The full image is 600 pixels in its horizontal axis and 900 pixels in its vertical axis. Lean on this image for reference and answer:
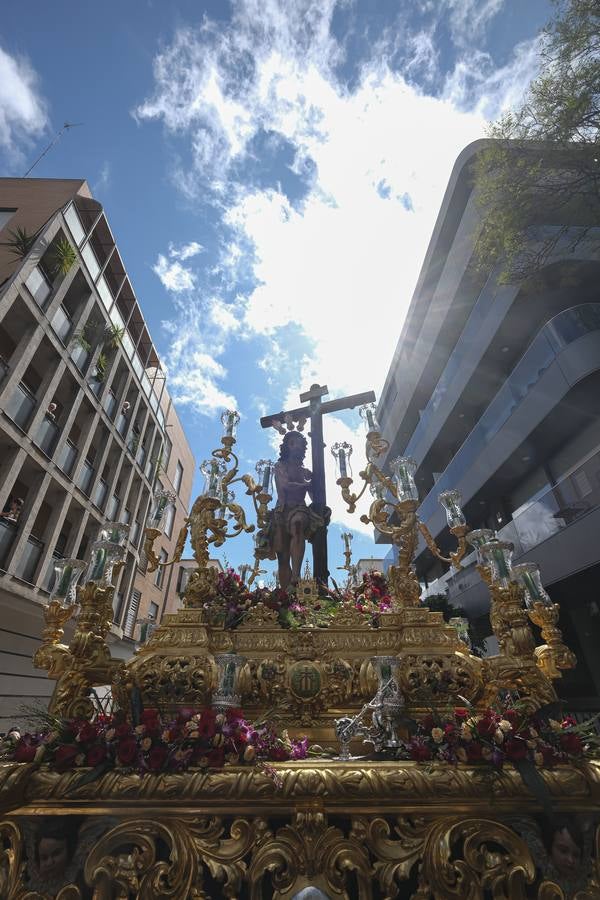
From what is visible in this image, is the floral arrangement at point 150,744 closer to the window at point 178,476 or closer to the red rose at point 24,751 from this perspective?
the red rose at point 24,751

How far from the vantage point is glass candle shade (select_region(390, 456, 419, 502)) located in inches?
189

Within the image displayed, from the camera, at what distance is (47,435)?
14789 mm

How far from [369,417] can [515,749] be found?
15.3 ft

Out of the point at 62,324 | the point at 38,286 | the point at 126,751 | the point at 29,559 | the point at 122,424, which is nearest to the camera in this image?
the point at 126,751

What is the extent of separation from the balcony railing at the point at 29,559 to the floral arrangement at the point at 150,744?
12.4m

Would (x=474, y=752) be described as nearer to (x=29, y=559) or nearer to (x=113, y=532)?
(x=113, y=532)

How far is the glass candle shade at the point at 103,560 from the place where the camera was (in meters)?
3.59

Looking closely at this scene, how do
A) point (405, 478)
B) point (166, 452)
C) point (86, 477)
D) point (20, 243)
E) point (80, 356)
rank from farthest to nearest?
point (166, 452)
point (86, 477)
point (80, 356)
point (20, 243)
point (405, 478)

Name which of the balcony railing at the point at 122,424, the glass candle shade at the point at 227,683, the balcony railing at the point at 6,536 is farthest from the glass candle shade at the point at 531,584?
the balcony railing at the point at 122,424

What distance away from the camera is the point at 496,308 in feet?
60.8

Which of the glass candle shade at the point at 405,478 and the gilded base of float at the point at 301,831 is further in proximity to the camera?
the glass candle shade at the point at 405,478

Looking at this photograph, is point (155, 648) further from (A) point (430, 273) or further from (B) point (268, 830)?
(A) point (430, 273)

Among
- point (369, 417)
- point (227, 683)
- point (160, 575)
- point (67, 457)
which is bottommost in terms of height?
point (227, 683)

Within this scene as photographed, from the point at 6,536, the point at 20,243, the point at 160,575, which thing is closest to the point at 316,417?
the point at 6,536
